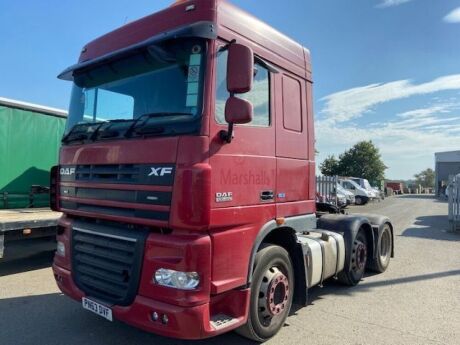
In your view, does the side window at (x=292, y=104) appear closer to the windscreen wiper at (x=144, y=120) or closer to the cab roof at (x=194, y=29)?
the cab roof at (x=194, y=29)

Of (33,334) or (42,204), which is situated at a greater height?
(42,204)

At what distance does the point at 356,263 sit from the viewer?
657 cm

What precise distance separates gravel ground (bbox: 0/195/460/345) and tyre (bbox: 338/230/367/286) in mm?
151

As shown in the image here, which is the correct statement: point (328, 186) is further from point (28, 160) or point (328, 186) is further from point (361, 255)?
point (28, 160)

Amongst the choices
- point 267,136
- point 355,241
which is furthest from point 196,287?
point 355,241

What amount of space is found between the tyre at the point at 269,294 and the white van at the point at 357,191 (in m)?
26.2

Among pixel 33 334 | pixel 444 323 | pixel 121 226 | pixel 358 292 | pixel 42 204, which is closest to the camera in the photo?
pixel 121 226

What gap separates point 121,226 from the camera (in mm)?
3846

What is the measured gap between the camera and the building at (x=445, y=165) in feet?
197

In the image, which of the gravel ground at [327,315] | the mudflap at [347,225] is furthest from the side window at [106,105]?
the mudflap at [347,225]

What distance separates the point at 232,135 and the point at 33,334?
3.13 metres

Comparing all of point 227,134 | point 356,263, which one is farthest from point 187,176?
point 356,263

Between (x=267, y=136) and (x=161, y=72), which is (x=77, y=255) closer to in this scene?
(x=161, y=72)

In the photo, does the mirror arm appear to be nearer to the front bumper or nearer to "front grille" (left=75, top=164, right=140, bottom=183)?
"front grille" (left=75, top=164, right=140, bottom=183)
